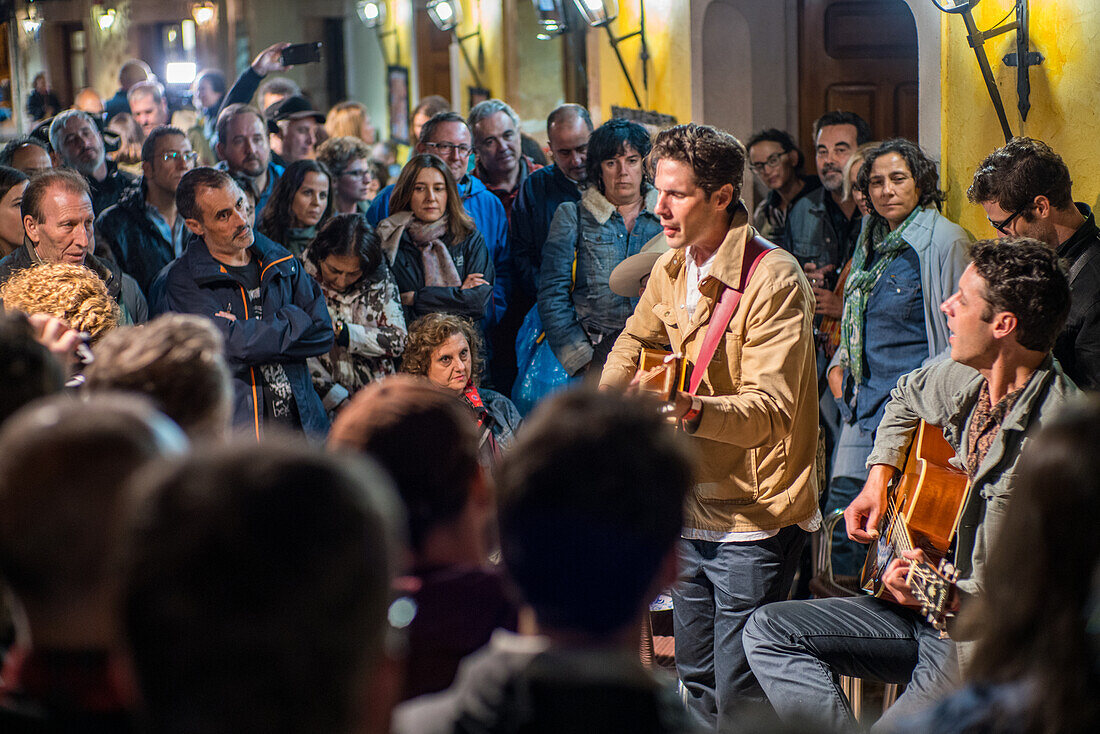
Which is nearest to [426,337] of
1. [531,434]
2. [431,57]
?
[531,434]

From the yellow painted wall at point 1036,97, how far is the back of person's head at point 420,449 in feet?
10.8

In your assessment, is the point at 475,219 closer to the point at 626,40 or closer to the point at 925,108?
the point at 925,108

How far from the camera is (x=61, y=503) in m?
1.33

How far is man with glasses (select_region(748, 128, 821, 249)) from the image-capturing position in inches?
241

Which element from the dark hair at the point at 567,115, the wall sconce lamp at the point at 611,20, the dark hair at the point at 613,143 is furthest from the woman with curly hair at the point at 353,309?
the wall sconce lamp at the point at 611,20

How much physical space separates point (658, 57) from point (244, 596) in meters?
7.72

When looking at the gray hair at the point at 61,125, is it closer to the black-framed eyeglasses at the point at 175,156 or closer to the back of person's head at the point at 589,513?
the black-framed eyeglasses at the point at 175,156

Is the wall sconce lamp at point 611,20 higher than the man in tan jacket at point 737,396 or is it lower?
higher

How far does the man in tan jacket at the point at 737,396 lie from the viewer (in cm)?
310

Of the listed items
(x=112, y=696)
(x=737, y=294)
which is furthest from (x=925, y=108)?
(x=112, y=696)

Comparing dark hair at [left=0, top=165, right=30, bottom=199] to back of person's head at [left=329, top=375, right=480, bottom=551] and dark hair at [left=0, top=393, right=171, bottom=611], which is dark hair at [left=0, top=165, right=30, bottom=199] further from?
dark hair at [left=0, top=393, right=171, bottom=611]

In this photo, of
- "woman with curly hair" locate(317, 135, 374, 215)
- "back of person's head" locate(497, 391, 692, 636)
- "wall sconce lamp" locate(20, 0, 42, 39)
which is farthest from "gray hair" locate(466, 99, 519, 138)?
"wall sconce lamp" locate(20, 0, 42, 39)

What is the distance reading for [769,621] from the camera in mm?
3115

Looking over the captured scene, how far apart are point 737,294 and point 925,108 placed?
255 centimetres
